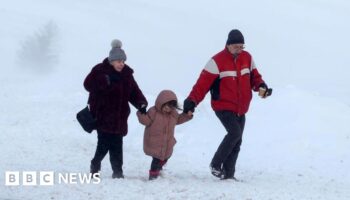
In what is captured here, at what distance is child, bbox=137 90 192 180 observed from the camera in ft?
29.7

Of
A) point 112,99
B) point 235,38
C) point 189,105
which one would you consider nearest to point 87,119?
point 112,99

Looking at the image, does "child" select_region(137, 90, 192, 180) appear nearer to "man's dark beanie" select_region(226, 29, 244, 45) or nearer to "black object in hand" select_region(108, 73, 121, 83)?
"black object in hand" select_region(108, 73, 121, 83)

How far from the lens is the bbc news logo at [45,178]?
319 inches

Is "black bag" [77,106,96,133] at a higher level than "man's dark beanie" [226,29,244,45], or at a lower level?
lower

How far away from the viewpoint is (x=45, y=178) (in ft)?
27.4

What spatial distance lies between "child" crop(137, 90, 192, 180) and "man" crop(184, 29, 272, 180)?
0.29m

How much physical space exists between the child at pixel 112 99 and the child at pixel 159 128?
177 millimetres

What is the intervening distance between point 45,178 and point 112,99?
1.45m

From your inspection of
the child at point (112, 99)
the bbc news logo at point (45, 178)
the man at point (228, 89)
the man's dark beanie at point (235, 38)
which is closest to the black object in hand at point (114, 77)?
the child at point (112, 99)

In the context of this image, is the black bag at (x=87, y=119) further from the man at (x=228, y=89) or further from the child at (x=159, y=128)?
the man at (x=228, y=89)

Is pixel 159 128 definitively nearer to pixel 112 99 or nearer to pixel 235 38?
pixel 112 99

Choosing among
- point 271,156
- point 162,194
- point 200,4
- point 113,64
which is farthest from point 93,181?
point 200,4

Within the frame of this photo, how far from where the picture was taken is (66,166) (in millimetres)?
10461

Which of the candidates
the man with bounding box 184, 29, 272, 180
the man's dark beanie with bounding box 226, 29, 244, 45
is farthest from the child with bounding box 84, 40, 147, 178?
the man's dark beanie with bounding box 226, 29, 244, 45
